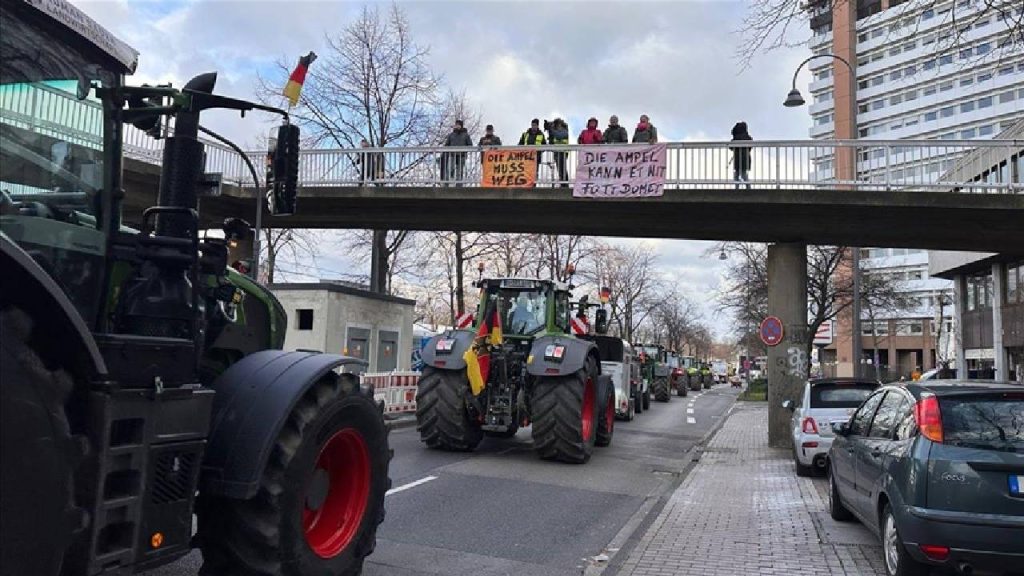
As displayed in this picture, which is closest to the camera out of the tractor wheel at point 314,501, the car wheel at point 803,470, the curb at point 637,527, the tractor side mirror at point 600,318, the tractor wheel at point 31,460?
the tractor wheel at point 31,460

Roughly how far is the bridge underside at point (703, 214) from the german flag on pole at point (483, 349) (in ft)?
9.23

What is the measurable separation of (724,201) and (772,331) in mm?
3116

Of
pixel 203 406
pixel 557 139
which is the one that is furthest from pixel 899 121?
pixel 203 406

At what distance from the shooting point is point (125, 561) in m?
3.25

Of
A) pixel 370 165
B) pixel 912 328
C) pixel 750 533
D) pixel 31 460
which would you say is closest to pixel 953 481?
pixel 750 533

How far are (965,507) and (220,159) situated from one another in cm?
1448

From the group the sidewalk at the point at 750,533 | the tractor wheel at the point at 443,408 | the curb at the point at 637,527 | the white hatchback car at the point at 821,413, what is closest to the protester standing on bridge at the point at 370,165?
the tractor wheel at the point at 443,408

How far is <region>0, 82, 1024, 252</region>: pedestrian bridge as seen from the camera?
13029 millimetres

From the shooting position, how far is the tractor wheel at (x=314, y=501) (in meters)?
4.05

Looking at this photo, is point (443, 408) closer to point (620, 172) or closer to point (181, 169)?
point (620, 172)

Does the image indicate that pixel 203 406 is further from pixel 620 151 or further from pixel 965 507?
pixel 620 151

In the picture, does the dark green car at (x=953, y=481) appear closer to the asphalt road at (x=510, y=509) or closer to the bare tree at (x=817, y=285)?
the asphalt road at (x=510, y=509)

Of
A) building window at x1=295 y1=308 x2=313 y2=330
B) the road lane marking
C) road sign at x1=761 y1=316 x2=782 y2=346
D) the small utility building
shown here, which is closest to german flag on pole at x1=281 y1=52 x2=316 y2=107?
the road lane marking

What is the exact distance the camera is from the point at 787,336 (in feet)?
49.6
